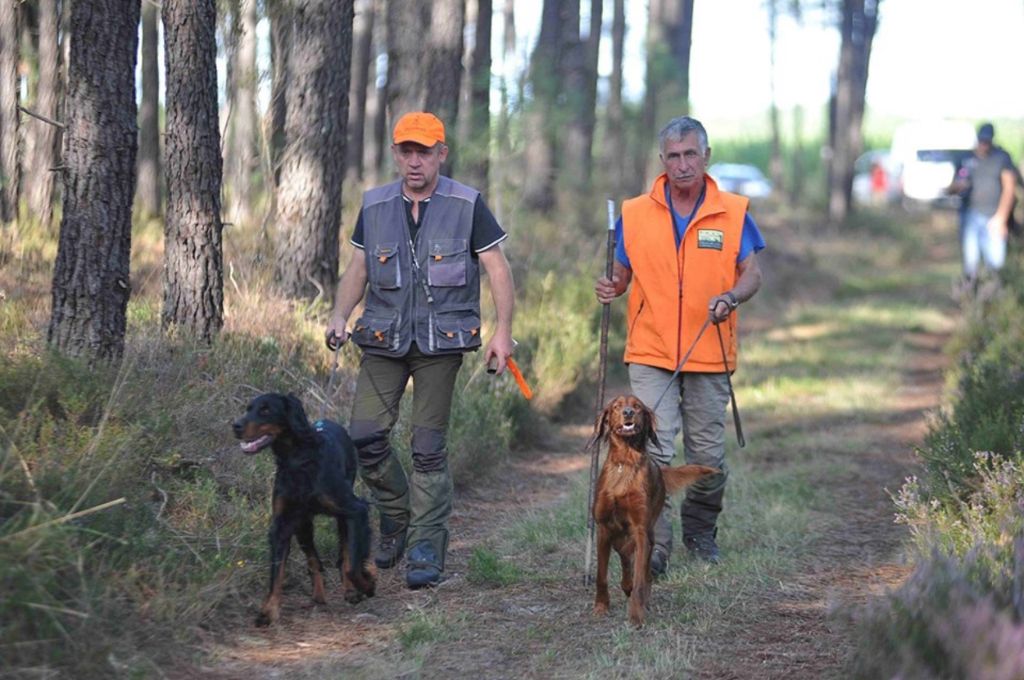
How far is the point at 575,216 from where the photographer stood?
73.4 feet

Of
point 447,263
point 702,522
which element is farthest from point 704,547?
point 447,263

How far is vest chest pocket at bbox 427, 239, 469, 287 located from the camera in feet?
21.7

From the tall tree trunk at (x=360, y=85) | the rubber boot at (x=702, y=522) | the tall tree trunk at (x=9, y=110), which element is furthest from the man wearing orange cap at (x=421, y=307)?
the tall tree trunk at (x=360, y=85)

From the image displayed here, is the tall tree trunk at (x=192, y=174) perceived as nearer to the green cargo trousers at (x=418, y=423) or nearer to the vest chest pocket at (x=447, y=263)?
the green cargo trousers at (x=418, y=423)

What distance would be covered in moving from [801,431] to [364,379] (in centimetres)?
579

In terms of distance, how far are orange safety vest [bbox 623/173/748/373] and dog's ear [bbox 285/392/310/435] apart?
74.6 inches

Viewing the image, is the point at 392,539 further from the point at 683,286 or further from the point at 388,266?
the point at 683,286

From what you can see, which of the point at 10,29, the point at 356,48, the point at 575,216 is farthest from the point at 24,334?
the point at 356,48

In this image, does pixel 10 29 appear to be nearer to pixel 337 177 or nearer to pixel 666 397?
pixel 337 177

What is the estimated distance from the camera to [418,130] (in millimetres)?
6535

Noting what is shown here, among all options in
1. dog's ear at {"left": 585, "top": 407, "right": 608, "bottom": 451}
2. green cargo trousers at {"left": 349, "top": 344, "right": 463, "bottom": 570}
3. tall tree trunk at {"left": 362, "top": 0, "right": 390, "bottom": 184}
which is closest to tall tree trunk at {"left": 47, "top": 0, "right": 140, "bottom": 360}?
green cargo trousers at {"left": 349, "top": 344, "right": 463, "bottom": 570}

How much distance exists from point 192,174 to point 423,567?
3392 millimetres

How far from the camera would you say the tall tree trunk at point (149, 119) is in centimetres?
1797

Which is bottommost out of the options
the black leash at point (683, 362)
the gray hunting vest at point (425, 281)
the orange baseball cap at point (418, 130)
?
the black leash at point (683, 362)
